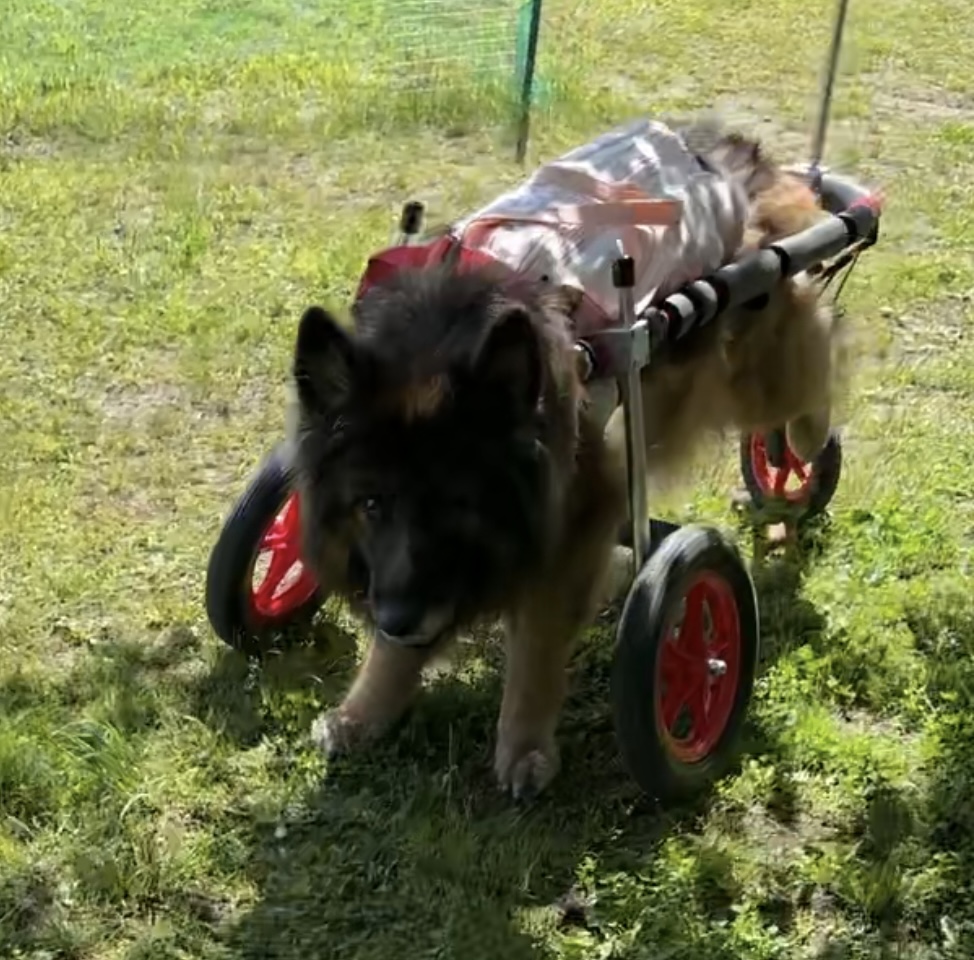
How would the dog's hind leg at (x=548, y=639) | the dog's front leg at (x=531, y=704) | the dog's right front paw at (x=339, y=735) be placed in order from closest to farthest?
the dog's hind leg at (x=548, y=639) < the dog's front leg at (x=531, y=704) < the dog's right front paw at (x=339, y=735)

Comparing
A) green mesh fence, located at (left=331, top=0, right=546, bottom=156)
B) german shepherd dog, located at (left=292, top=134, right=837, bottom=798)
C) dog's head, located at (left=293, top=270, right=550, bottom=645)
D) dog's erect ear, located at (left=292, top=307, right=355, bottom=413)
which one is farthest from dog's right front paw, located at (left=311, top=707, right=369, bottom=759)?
green mesh fence, located at (left=331, top=0, right=546, bottom=156)

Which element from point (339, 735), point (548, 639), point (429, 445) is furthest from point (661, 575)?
point (339, 735)

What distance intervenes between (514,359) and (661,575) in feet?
2.19

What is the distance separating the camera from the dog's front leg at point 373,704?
408 centimetres

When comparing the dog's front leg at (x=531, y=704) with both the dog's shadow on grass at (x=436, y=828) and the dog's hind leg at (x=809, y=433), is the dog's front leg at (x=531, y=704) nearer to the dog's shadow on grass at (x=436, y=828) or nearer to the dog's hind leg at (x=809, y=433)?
the dog's shadow on grass at (x=436, y=828)

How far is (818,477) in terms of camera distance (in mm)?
5180

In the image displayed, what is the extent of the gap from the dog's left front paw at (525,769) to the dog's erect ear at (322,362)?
1.09 metres

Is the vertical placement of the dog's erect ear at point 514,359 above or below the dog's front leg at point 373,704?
above

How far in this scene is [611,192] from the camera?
4.00 m

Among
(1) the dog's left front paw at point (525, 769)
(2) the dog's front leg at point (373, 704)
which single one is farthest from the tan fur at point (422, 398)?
(1) the dog's left front paw at point (525, 769)

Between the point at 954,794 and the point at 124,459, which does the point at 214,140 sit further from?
the point at 954,794

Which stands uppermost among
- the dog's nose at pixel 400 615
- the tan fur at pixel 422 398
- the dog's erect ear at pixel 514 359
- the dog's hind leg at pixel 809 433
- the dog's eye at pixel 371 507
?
the dog's erect ear at pixel 514 359

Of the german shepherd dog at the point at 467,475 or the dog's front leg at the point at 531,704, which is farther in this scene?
the dog's front leg at the point at 531,704

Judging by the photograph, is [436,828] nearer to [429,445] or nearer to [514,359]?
[429,445]
